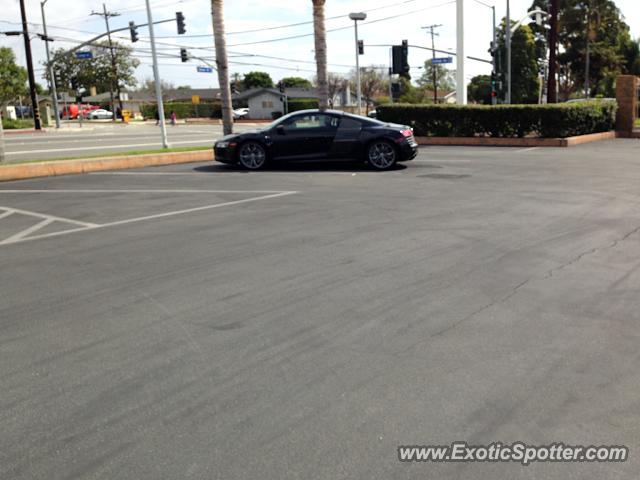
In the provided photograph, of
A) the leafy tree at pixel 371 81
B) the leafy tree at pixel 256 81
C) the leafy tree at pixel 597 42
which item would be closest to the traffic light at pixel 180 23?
the leafy tree at pixel 597 42

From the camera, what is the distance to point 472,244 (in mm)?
6805

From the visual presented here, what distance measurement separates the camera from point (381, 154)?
46.9 feet

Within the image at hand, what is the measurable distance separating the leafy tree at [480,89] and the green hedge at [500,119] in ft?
191

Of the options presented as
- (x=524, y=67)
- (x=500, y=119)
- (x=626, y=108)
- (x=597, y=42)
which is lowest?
(x=500, y=119)

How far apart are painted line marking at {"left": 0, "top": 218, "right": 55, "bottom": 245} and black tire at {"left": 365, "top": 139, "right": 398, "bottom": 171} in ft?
25.2

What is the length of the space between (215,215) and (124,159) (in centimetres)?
858

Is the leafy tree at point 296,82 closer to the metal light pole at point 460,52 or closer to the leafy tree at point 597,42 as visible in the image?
the leafy tree at point 597,42

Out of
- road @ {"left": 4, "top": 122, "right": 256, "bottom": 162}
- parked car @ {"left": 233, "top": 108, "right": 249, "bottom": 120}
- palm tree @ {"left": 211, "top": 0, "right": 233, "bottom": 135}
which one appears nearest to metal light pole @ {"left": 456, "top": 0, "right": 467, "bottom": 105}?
palm tree @ {"left": 211, "top": 0, "right": 233, "bottom": 135}

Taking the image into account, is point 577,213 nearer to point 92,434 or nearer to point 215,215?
point 215,215

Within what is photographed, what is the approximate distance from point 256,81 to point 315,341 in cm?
11903

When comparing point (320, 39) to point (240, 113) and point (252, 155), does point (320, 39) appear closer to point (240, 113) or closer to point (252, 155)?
point (252, 155)

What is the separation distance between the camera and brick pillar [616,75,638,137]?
2595 cm

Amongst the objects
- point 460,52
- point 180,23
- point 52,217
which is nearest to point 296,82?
point 180,23

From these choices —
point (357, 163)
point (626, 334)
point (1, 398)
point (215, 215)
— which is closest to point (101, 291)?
point (1, 398)
